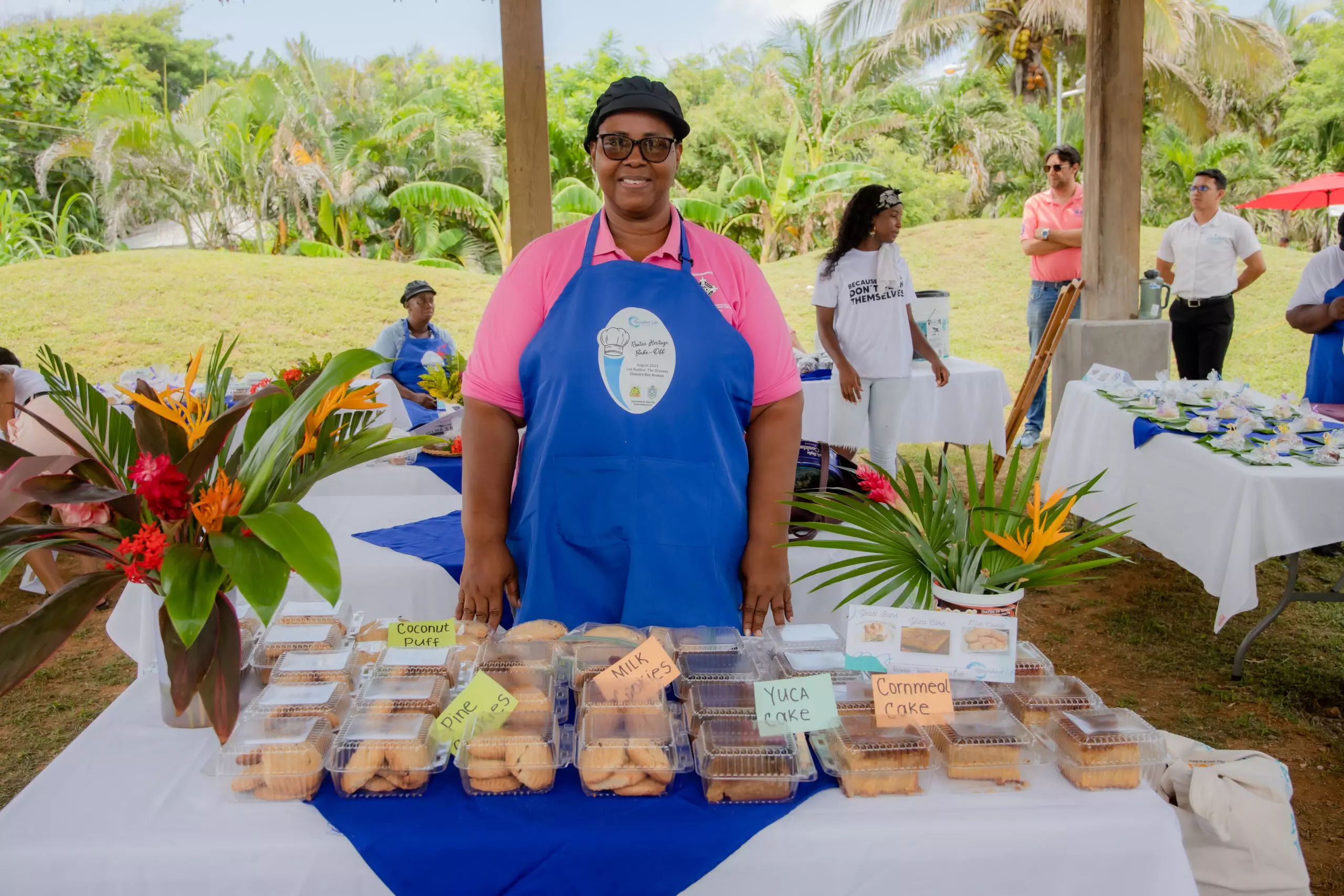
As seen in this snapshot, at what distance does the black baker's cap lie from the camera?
1805 millimetres

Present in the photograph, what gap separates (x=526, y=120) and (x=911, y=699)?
376 cm

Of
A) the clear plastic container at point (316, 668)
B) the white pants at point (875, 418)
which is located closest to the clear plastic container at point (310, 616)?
the clear plastic container at point (316, 668)

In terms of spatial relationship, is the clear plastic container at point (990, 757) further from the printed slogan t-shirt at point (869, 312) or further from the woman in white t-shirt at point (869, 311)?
the printed slogan t-shirt at point (869, 312)

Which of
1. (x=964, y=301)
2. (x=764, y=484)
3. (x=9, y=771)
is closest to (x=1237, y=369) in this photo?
(x=964, y=301)

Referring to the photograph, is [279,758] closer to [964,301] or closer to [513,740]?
[513,740]

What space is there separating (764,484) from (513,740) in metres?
0.79

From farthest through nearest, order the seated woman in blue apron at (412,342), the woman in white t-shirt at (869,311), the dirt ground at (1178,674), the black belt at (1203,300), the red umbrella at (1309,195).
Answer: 1. the red umbrella at (1309,195)
2. the black belt at (1203,300)
3. the seated woman in blue apron at (412,342)
4. the woman in white t-shirt at (869,311)
5. the dirt ground at (1178,674)

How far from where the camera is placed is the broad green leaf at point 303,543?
1.18 m

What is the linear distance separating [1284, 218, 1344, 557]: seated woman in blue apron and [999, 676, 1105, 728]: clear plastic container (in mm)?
3574

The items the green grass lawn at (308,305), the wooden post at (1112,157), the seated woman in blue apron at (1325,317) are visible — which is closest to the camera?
the seated woman in blue apron at (1325,317)

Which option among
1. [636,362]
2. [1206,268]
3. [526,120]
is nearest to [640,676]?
[636,362]

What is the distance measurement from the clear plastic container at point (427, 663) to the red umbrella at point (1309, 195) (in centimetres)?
Result: 1122

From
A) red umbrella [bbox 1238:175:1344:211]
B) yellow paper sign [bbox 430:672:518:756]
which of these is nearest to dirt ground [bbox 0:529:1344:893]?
yellow paper sign [bbox 430:672:518:756]

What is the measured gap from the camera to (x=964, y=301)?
1419 centimetres
